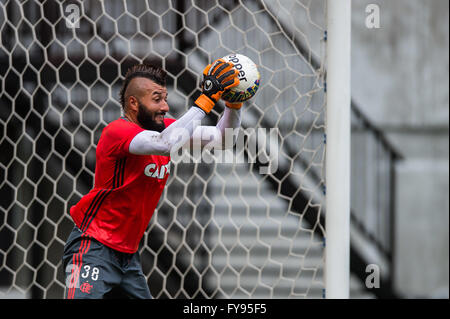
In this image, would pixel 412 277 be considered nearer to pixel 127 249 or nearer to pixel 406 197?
pixel 406 197

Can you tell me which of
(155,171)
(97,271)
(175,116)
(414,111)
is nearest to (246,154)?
(175,116)

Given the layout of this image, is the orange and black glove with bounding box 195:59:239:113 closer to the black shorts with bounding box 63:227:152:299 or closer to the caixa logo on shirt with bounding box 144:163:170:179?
the caixa logo on shirt with bounding box 144:163:170:179

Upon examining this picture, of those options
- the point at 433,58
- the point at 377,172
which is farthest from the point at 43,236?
the point at 433,58

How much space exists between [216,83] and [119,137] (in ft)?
1.43

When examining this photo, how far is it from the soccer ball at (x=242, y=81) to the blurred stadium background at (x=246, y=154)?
1.66 feet

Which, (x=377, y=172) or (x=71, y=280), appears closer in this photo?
(x=71, y=280)

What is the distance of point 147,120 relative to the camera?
2.06 m

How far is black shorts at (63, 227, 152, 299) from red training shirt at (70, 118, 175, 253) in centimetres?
4

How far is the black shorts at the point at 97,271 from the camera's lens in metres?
1.92

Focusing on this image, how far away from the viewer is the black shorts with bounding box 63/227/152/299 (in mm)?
1917

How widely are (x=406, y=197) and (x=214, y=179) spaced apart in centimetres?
205

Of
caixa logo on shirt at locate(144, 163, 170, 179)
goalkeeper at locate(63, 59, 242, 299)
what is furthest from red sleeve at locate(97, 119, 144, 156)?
caixa logo on shirt at locate(144, 163, 170, 179)

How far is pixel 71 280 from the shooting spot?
1939 millimetres

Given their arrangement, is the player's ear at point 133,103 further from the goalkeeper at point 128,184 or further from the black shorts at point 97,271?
the black shorts at point 97,271
